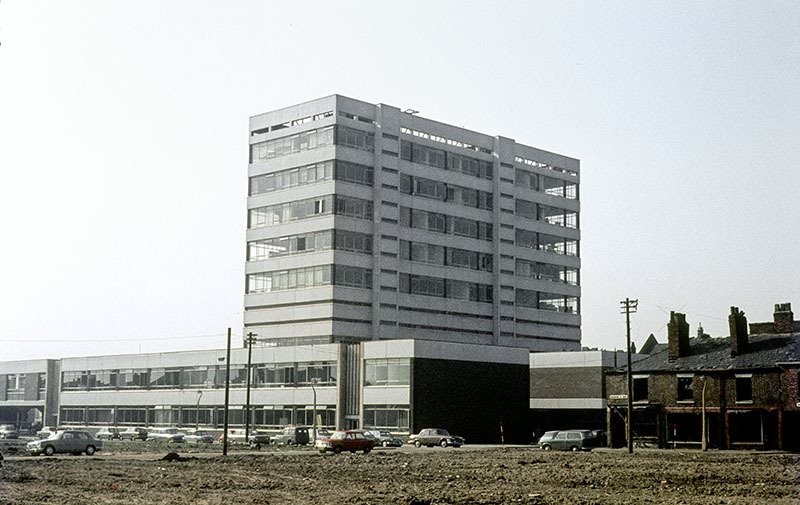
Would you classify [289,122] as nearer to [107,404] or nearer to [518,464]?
[107,404]

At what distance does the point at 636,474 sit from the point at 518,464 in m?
10.4

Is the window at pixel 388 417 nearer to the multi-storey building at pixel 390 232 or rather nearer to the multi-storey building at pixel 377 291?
the multi-storey building at pixel 377 291

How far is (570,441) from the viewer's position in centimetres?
7069

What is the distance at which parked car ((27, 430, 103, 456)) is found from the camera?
2457 inches

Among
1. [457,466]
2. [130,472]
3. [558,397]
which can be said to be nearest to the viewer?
[130,472]

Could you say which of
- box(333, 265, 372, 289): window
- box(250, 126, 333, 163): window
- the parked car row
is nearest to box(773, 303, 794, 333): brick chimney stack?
the parked car row

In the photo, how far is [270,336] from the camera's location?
112 metres

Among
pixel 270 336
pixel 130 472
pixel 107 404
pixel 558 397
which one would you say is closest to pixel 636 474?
pixel 130 472

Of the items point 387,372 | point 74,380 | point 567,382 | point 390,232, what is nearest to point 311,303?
point 390,232

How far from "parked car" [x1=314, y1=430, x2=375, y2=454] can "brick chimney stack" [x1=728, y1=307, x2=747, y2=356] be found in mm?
27304

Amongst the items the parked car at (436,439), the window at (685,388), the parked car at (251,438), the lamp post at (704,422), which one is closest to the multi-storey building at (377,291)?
the parked car at (251,438)

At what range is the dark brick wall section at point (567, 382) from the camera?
105125mm

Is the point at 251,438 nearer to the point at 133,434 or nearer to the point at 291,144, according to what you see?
the point at 133,434

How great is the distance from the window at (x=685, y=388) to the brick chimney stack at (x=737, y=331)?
12.2 ft
